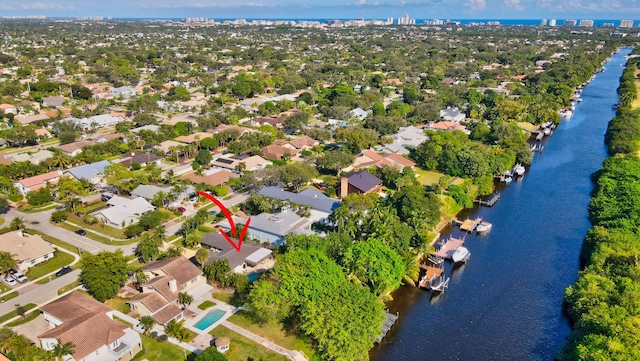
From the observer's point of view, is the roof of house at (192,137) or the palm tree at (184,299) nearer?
the palm tree at (184,299)

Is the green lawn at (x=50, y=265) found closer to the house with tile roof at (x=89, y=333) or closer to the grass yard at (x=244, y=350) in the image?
the house with tile roof at (x=89, y=333)

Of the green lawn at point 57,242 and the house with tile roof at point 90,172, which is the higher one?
the house with tile roof at point 90,172

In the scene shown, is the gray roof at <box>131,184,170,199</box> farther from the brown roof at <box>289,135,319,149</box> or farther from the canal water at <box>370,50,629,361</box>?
the canal water at <box>370,50,629,361</box>

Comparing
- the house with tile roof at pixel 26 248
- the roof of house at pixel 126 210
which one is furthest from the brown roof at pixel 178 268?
the roof of house at pixel 126 210

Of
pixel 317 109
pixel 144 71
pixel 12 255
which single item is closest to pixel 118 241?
pixel 12 255

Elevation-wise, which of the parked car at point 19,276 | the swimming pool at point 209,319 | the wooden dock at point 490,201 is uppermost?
the parked car at point 19,276

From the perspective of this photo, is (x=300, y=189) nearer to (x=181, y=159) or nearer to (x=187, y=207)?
(x=187, y=207)

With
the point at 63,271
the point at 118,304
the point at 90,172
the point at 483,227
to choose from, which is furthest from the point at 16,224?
the point at 483,227

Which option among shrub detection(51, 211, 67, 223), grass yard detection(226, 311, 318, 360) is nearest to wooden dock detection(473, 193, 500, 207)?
grass yard detection(226, 311, 318, 360)
